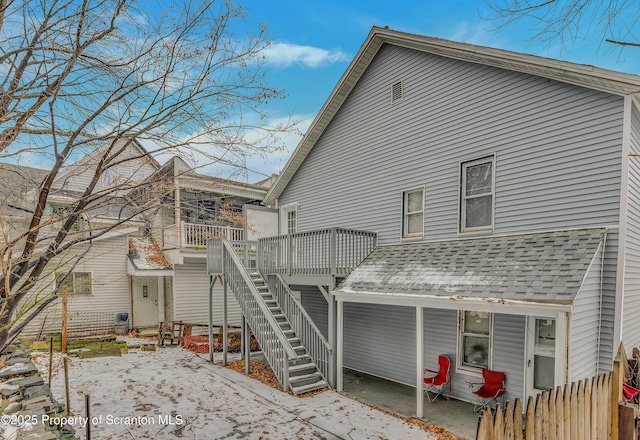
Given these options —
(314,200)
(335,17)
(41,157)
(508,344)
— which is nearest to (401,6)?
(335,17)

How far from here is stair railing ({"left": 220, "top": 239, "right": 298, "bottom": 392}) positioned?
8516 mm

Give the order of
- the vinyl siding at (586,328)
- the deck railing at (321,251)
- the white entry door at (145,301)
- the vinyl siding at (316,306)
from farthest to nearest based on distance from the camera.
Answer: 1. the white entry door at (145,301)
2. the vinyl siding at (316,306)
3. the deck railing at (321,251)
4. the vinyl siding at (586,328)

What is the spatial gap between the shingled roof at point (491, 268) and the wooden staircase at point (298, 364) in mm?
2298

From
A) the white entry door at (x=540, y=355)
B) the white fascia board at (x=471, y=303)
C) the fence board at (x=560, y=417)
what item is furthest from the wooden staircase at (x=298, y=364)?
the fence board at (x=560, y=417)

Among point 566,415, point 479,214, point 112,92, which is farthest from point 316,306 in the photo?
point 112,92

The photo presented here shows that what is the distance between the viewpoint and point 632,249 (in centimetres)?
635

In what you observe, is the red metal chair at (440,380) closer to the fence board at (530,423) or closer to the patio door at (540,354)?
the patio door at (540,354)

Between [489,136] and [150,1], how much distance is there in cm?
683

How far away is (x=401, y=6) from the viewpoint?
550cm

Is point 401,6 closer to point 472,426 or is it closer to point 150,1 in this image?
point 150,1

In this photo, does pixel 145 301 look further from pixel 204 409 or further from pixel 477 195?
pixel 477 195

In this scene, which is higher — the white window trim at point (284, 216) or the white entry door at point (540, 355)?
the white window trim at point (284, 216)

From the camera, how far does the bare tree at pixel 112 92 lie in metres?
3.13

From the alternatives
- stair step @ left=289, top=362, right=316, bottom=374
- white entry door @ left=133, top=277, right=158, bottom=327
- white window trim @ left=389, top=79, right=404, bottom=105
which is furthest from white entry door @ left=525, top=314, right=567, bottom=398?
white entry door @ left=133, top=277, right=158, bottom=327
